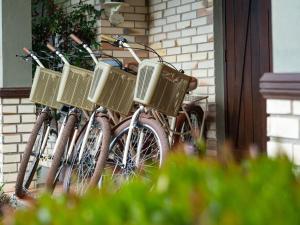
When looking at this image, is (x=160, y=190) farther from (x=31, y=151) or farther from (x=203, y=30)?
(x=203, y=30)

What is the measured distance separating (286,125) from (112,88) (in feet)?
4.81

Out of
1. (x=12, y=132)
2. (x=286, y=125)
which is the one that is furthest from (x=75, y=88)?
(x=286, y=125)

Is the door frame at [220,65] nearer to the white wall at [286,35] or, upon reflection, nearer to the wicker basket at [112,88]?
the wicker basket at [112,88]

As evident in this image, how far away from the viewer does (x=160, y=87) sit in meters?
3.71

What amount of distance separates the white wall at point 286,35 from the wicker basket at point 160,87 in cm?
100

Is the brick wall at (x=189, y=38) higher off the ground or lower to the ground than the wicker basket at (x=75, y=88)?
higher

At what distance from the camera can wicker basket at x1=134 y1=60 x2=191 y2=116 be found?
12.0ft

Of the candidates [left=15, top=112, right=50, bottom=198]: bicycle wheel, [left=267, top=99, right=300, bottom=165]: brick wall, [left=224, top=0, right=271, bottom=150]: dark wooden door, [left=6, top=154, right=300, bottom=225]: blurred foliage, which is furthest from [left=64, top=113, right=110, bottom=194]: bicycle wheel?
[left=6, top=154, right=300, bottom=225]: blurred foliage

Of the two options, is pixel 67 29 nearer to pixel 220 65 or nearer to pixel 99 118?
pixel 220 65

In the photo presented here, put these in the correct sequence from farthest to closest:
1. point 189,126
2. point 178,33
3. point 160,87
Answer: point 178,33, point 189,126, point 160,87

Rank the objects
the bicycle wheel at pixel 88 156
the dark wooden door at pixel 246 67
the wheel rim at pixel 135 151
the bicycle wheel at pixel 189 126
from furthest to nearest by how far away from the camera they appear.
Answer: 1. the dark wooden door at pixel 246 67
2. the bicycle wheel at pixel 189 126
3. the bicycle wheel at pixel 88 156
4. the wheel rim at pixel 135 151

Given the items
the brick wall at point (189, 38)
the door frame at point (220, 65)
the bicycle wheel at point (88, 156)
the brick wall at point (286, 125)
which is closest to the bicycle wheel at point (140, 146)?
the bicycle wheel at point (88, 156)

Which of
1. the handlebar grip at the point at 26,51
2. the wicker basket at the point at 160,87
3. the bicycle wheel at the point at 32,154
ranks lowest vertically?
the bicycle wheel at the point at 32,154

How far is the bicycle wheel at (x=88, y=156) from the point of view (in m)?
4.01
